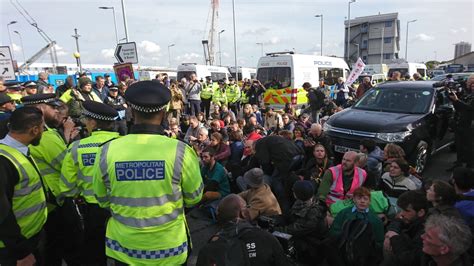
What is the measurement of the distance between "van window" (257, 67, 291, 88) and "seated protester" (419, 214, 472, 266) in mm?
12446

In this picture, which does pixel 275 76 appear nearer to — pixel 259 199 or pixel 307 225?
pixel 259 199

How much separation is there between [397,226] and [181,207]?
2307 millimetres

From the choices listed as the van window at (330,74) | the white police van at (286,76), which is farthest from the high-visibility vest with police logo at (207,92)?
the van window at (330,74)

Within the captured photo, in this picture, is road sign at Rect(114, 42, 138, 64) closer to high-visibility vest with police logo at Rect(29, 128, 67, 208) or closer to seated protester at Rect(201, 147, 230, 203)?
seated protester at Rect(201, 147, 230, 203)

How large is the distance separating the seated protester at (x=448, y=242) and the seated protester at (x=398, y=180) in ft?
7.13

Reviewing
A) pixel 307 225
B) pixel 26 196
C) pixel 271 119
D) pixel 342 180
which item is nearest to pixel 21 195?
pixel 26 196

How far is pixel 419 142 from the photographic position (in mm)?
6422

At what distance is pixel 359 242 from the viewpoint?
10.9ft

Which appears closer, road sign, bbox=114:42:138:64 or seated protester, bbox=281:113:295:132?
seated protester, bbox=281:113:295:132

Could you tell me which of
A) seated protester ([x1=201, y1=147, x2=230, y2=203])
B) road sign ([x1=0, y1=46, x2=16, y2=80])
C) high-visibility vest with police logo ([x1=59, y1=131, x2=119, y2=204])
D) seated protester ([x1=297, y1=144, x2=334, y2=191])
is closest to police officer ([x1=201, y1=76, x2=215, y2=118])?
road sign ([x1=0, y1=46, x2=16, y2=80])

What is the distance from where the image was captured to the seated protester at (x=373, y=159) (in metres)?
4.71

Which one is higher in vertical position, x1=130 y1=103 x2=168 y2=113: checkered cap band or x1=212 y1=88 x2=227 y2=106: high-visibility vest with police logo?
x1=130 y1=103 x2=168 y2=113: checkered cap band

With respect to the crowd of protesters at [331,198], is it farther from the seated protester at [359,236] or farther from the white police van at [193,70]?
the white police van at [193,70]

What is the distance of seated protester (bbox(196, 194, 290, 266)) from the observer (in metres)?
2.24
